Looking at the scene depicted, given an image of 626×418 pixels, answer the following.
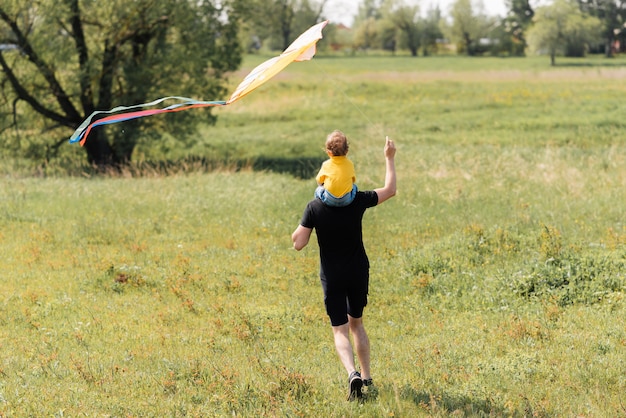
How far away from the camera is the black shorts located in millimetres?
6488

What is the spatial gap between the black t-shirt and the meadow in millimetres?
1106

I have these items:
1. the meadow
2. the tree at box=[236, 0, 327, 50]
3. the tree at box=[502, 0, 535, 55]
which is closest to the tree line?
the meadow

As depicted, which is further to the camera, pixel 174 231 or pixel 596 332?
pixel 174 231

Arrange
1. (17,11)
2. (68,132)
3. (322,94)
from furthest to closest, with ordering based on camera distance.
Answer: (322,94) < (68,132) < (17,11)

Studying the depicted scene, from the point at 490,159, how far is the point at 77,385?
16218mm

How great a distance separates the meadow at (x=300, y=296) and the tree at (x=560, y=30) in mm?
70163

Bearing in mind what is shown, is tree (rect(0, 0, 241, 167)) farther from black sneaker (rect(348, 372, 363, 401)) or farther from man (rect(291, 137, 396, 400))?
black sneaker (rect(348, 372, 363, 401))

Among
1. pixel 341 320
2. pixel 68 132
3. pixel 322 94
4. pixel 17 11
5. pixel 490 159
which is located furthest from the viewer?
pixel 322 94

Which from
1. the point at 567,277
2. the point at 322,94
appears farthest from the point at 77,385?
the point at 322,94

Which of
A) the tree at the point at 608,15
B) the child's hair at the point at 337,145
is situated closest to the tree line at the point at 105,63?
the child's hair at the point at 337,145

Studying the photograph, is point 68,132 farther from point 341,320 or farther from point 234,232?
point 341,320

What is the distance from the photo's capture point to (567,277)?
9.94 meters

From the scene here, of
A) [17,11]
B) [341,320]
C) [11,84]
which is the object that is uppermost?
[17,11]

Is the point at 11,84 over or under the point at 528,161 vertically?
over
